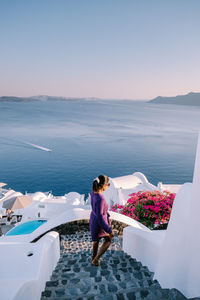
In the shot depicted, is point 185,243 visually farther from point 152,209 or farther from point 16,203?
point 16,203

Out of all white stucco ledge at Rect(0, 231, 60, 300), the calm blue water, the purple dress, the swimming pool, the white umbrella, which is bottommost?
the calm blue water

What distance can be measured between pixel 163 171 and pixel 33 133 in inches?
1983

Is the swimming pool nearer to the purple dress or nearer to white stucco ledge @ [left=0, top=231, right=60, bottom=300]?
white stucco ledge @ [left=0, top=231, right=60, bottom=300]

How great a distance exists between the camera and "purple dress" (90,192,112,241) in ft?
14.5

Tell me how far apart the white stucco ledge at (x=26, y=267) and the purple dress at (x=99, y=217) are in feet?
3.37

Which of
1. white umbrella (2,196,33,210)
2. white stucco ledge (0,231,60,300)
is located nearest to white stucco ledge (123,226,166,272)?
white stucco ledge (0,231,60,300)

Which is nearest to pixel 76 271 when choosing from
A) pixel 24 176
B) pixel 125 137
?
pixel 24 176

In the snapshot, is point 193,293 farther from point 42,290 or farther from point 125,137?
point 125,137

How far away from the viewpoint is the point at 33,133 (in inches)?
3179

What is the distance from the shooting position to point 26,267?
13.3 feet

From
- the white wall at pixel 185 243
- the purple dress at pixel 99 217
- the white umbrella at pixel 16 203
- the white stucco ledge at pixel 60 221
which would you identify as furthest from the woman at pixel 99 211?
the white umbrella at pixel 16 203

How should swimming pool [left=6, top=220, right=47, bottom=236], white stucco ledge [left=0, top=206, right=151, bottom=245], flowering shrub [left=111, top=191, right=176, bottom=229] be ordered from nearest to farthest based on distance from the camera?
white stucco ledge [left=0, top=206, right=151, bottom=245], flowering shrub [left=111, top=191, right=176, bottom=229], swimming pool [left=6, top=220, right=47, bottom=236]

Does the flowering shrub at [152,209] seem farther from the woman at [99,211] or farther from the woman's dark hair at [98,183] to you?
the woman's dark hair at [98,183]

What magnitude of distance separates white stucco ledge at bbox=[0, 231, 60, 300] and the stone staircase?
283 millimetres
